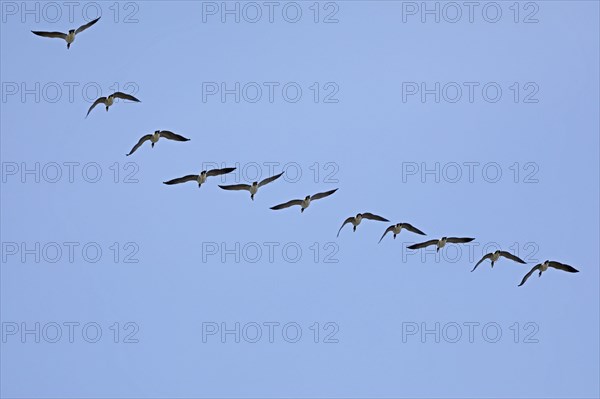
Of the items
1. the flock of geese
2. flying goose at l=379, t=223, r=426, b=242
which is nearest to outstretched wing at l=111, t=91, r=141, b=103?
the flock of geese

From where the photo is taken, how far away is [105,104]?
4103 cm

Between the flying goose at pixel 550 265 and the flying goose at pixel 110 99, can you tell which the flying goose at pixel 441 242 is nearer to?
→ the flying goose at pixel 550 265

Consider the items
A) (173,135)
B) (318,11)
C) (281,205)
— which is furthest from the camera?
(318,11)

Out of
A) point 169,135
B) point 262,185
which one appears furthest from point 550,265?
point 169,135

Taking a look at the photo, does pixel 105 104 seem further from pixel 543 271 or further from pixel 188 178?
pixel 543 271

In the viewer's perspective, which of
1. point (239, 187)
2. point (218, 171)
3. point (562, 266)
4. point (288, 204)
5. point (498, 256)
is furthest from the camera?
point (498, 256)

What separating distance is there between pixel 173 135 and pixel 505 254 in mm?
10382

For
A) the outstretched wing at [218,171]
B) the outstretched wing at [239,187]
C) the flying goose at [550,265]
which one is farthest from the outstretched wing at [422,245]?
the outstretched wing at [218,171]

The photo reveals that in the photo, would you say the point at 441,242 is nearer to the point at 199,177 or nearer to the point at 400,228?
the point at 400,228

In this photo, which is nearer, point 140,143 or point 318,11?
point 140,143

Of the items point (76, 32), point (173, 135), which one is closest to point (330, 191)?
point (173, 135)

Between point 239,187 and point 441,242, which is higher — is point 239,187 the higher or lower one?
the higher one

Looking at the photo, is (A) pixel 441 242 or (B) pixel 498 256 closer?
(A) pixel 441 242

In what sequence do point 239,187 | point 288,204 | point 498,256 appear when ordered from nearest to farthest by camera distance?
point 239,187
point 288,204
point 498,256
